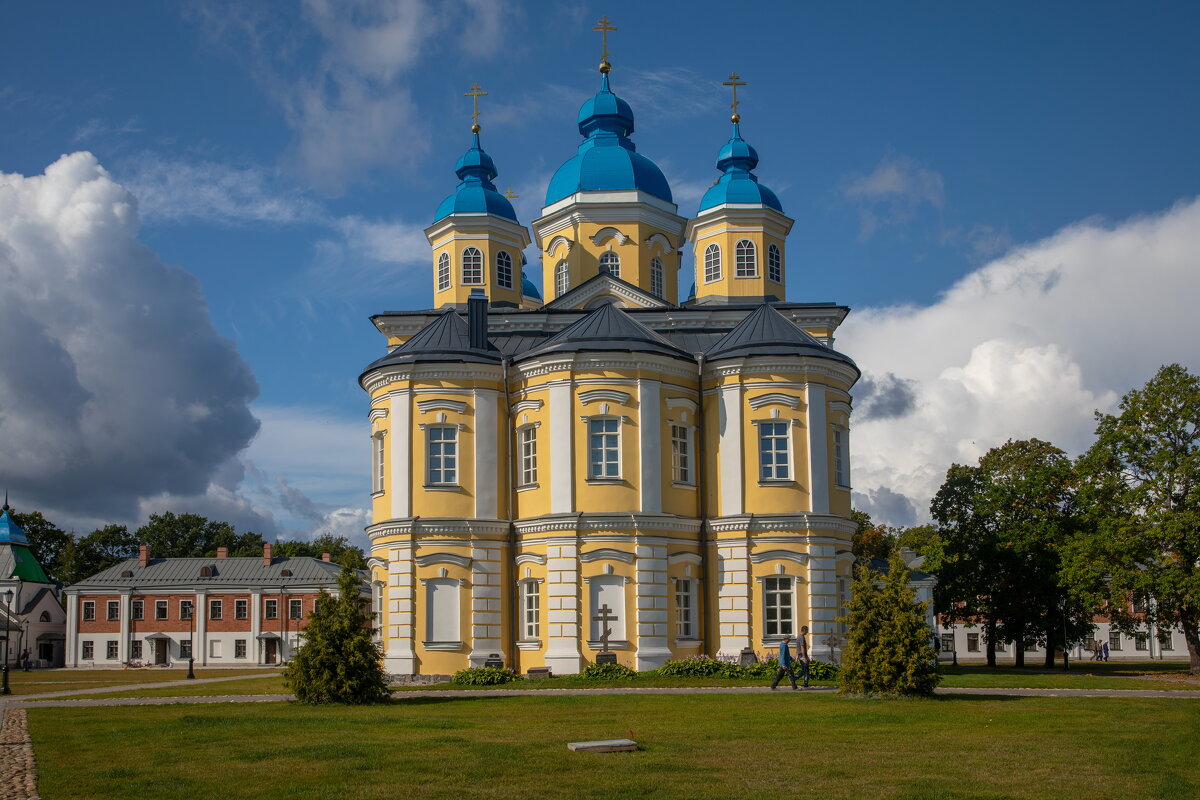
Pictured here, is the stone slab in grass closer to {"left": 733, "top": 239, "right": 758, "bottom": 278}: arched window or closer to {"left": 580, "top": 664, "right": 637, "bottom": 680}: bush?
{"left": 580, "top": 664, "right": 637, "bottom": 680}: bush

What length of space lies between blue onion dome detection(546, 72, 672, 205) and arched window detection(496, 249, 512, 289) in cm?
279

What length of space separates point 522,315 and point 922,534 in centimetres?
1986

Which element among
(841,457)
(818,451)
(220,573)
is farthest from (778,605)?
(220,573)

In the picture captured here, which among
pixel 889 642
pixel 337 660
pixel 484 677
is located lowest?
pixel 484 677

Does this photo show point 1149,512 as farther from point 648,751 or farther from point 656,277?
point 648,751

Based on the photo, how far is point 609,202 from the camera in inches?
1770

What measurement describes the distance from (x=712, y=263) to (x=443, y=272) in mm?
10578

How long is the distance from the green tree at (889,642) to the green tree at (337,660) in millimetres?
9858

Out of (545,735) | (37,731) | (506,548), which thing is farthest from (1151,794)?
(506,548)

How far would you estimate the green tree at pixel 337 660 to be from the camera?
2430 centimetres

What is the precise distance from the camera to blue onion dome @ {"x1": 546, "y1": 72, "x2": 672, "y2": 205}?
45562mm

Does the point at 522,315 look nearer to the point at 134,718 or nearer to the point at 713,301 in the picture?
the point at 713,301

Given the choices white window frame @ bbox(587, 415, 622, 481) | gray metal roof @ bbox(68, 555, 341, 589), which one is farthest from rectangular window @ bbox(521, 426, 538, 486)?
gray metal roof @ bbox(68, 555, 341, 589)

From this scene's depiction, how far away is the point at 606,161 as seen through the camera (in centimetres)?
4597
